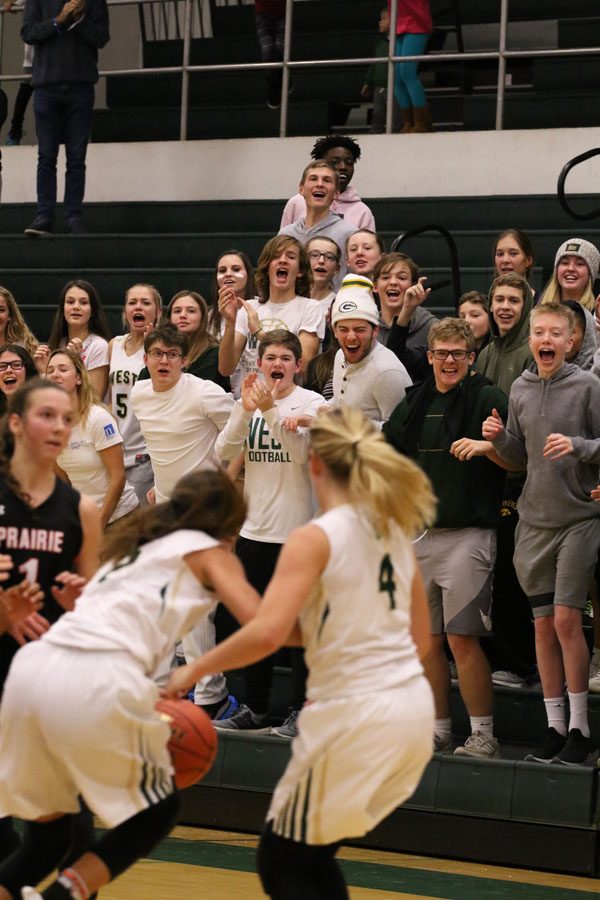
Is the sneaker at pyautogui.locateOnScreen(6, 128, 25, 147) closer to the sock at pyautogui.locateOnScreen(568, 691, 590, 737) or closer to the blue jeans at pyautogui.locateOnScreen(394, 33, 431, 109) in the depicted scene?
the blue jeans at pyautogui.locateOnScreen(394, 33, 431, 109)

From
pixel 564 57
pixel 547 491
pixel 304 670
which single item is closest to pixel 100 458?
pixel 304 670

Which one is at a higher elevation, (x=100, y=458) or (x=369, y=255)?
(x=369, y=255)

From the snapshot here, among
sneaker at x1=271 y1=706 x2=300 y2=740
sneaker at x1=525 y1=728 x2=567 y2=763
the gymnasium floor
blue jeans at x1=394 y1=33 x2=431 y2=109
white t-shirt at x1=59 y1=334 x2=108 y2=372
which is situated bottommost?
the gymnasium floor

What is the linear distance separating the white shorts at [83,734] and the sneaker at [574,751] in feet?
9.01

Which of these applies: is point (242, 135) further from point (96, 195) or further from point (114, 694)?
point (114, 694)

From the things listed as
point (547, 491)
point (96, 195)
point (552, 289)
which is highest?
point (96, 195)

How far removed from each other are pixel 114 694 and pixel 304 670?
3.06 meters

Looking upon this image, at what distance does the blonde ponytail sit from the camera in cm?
407

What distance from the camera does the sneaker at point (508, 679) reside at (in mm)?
7383

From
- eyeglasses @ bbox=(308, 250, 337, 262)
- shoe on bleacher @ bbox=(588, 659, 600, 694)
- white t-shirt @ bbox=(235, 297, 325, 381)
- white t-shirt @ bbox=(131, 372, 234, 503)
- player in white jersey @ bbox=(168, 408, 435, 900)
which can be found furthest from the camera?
eyeglasses @ bbox=(308, 250, 337, 262)

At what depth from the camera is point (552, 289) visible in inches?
299

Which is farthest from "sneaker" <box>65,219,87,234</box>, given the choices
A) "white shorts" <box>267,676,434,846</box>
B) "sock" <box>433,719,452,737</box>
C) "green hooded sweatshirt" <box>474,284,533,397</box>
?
"white shorts" <box>267,676,434,846</box>

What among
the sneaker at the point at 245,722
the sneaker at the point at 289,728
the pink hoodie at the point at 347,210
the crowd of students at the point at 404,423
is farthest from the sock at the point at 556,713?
the pink hoodie at the point at 347,210

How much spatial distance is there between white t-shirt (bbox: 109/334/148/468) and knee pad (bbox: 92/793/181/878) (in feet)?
13.1
